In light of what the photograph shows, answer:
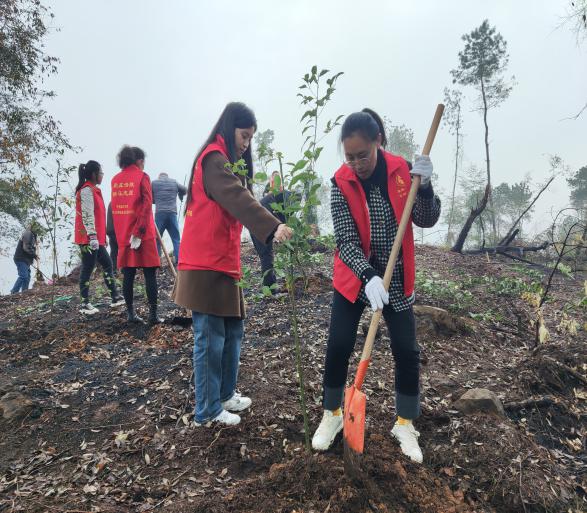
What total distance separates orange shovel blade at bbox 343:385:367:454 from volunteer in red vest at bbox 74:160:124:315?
400 cm

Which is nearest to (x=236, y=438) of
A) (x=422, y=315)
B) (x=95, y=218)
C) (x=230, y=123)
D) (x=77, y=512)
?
(x=77, y=512)

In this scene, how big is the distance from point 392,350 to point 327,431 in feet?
1.89

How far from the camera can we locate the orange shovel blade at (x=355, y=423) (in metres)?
1.71

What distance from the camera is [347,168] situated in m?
1.97

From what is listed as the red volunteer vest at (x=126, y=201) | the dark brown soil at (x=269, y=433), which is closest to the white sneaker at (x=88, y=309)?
the dark brown soil at (x=269, y=433)

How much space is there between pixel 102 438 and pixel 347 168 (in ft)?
7.48

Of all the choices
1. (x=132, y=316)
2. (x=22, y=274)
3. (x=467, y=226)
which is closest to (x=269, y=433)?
(x=132, y=316)

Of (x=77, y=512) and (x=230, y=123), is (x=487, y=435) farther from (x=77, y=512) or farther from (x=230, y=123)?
(x=230, y=123)

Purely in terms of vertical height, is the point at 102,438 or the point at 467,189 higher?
the point at 467,189

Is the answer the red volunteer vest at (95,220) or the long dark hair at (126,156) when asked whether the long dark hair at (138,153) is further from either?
the red volunteer vest at (95,220)

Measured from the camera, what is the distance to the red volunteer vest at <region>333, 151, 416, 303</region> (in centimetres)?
195

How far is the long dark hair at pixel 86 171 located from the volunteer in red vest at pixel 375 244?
376 centimetres

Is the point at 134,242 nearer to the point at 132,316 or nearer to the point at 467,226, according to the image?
the point at 132,316

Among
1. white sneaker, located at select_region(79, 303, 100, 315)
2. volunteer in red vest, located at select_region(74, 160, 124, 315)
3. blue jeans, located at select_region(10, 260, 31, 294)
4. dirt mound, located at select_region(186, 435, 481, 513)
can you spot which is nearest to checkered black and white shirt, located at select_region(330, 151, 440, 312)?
dirt mound, located at select_region(186, 435, 481, 513)
